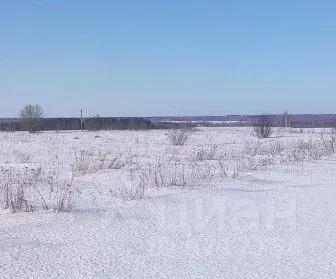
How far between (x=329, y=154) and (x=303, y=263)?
11.8 m

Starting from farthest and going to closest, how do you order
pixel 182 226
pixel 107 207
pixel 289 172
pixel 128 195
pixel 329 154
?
pixel 329 154, pixel 289 172, pixel 128 195, pixel 107 207, pixel 182 226

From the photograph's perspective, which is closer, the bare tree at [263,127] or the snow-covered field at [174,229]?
the snow-covered field at [174,229]

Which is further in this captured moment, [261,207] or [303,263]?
[261,207]

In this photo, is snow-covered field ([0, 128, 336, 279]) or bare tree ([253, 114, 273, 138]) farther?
bare tree ([253, 114, 273, 138])

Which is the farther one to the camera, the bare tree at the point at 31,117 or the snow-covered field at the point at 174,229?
the bare tree at the point at 31,117

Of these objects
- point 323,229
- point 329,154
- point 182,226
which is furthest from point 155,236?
point 329,154

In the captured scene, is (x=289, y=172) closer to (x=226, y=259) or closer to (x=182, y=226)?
(x=182, y=226)

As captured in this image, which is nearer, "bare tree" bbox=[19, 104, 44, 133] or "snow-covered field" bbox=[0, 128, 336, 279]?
"snow-covered field" bbox=[0, 128, 336, 279]

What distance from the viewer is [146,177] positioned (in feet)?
31.7

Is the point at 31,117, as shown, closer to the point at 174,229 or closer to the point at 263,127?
the point at 263,127

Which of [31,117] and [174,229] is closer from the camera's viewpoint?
[174,229]

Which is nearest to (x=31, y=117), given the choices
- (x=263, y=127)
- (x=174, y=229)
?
(x=263, y=127)

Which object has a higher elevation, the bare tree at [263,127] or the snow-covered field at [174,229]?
the bare tree at [263,127]

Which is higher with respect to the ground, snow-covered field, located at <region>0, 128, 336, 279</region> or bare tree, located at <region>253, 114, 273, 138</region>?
bare tree, located at <region>253, 114, 273, 138</region>
